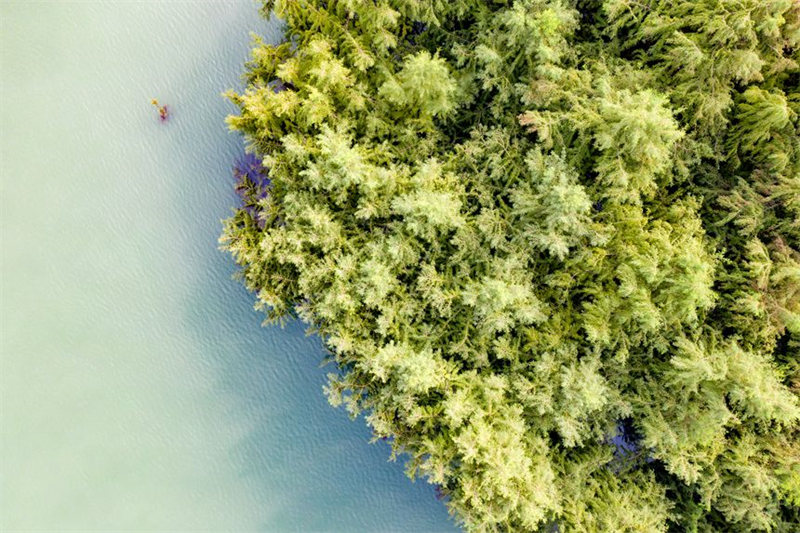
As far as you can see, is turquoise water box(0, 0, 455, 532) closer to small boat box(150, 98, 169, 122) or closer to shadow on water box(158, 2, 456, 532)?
shadow on water box(158, 2, 456, 532)

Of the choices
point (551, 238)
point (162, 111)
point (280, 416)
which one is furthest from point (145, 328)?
point (551, 238)

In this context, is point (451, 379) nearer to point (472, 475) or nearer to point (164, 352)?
point (472, 475)

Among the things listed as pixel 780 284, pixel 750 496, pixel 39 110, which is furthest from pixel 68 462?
pixel 780 284

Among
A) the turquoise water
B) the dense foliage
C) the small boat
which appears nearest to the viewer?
the dense foliage

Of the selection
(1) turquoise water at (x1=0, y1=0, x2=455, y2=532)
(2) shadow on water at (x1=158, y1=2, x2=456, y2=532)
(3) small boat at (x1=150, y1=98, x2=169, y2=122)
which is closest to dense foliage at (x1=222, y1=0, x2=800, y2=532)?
(2) shadow on water at (x1=158, y1=2, x2=456, y2=532)

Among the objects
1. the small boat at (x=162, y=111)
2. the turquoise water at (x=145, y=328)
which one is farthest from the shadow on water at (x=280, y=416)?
the small boat at (x=162, y=111)

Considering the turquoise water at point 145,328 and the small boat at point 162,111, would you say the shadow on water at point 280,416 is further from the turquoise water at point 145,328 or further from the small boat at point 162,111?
the small boat at point 162,111

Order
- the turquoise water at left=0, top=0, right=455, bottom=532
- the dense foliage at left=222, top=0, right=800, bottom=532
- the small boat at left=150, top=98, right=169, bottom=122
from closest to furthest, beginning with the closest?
the dense foliage at left=222, top=0, right=800, bottom=532 → the turquoise water at left=0, top=0, right=455, bottom=532 → the small boat at left=150, top=98, right=169, bottom=122
